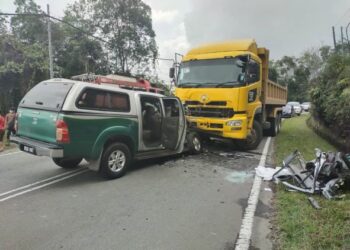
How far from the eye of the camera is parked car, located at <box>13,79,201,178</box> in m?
6.63

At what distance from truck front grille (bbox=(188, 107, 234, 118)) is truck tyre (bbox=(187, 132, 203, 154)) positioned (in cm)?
75

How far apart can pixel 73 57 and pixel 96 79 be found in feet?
57.5

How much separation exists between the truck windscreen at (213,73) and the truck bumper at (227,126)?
995mm

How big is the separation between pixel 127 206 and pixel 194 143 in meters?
4.73

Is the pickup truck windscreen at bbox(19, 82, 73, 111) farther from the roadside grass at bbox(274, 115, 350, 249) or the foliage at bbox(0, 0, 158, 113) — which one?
the foliage at bbox(0, 0, 158, 113)

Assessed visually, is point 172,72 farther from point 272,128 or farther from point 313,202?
point 313,202

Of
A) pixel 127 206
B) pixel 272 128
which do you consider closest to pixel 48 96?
pixel 127 206

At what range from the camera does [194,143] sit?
404 inches

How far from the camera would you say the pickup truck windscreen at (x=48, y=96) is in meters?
6.78

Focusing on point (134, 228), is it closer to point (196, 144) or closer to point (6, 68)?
point (196, 144)

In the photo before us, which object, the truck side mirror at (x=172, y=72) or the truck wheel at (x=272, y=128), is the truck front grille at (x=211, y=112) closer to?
the truck side mirror at (x=172, y=72)

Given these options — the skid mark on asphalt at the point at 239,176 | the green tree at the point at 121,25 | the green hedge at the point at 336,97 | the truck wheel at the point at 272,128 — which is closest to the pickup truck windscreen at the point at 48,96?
the skid mark on asphalt at the point at 239,176

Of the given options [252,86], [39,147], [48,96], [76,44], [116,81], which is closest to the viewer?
[39,147]

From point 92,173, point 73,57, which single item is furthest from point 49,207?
point 73,57
